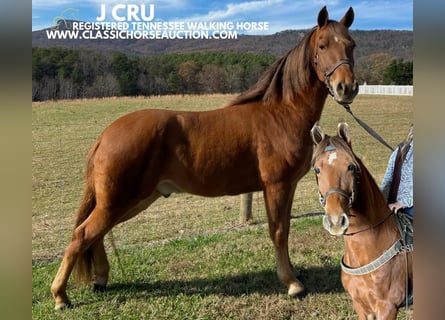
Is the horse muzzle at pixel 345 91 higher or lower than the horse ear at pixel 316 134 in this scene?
higher

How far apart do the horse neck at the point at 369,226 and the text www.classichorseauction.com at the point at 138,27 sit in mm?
1141

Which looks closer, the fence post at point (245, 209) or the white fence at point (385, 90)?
the white fence at point (385, 90)

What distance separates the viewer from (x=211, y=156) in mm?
2398

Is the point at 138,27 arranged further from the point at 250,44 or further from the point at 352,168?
the point at 352,168

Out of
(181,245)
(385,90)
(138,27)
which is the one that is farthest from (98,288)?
(385,90)

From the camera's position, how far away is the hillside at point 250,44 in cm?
235

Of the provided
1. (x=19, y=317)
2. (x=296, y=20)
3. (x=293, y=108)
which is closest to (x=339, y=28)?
(x=296, y=20)

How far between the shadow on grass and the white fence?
1.32 m

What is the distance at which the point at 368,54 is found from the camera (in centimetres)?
256

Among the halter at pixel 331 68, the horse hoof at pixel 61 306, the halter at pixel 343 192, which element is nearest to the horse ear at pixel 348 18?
the halter at pixel 331 68

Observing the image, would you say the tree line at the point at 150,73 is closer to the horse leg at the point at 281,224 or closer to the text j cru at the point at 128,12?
the text j cru at the point at 128,12

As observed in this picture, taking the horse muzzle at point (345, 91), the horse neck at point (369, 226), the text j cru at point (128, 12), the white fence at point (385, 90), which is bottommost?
the horse neck at point (369, 226)

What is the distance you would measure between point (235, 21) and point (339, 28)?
613 millimetres

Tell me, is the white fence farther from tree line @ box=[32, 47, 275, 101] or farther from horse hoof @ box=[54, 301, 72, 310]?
horse hoof @ box=[54, 301, 72, 310]
